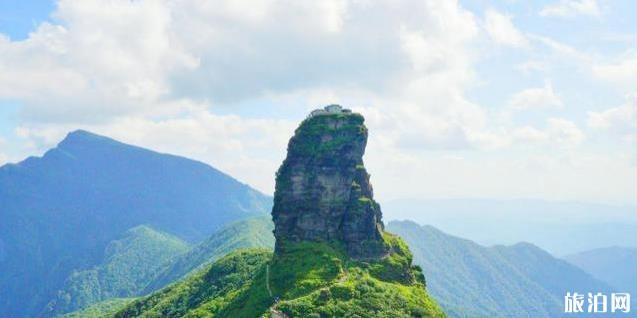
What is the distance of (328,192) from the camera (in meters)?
126

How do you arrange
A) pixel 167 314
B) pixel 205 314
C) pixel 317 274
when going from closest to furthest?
1. pixel 317 274
2. pixel 205 314
3. pixel 167 314

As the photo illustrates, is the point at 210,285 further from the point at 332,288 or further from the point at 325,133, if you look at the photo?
the point at 332,288

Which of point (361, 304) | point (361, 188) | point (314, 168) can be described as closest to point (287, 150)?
point (314, 168)

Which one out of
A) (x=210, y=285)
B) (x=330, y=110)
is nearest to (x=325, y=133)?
(x=330, y=110)

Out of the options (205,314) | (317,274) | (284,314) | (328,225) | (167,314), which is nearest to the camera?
(284,314)

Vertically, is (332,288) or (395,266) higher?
(395,266)

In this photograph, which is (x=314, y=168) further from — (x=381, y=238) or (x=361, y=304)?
(x=361, y=304)

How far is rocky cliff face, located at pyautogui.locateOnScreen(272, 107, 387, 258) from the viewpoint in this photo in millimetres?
125562

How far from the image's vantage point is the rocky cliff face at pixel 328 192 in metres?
126

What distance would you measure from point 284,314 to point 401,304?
69.5 ft

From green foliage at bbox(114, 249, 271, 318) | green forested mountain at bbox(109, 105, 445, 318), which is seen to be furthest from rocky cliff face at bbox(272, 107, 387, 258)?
green foliage at bbox(114, 249, 271, 318)

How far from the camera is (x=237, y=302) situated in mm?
129250

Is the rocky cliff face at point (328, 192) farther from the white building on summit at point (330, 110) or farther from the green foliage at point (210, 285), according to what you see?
the green foliage at point (210, 285)

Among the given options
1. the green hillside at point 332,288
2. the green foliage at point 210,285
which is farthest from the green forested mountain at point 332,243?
the green foliage at point 210,285
